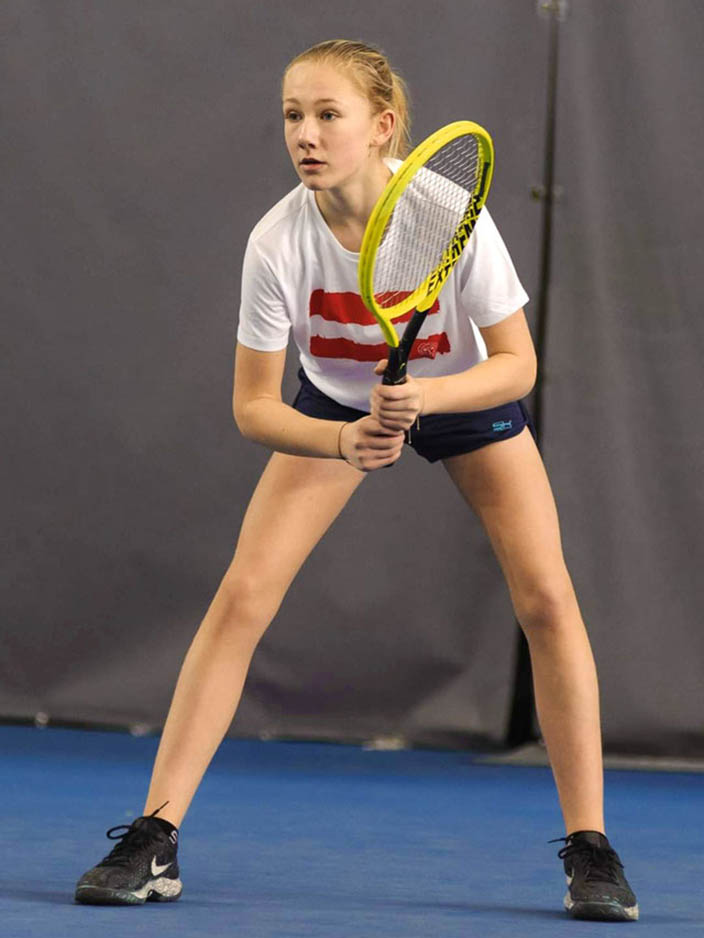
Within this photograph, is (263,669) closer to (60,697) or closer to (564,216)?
(60,697)

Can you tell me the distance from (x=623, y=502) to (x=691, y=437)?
0.25 meters

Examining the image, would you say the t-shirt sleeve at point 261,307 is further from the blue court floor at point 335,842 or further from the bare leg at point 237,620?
the blue court floor at point 335,842

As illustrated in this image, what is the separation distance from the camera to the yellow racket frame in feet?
7.32

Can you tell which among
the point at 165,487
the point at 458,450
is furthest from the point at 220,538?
the point at 458,450

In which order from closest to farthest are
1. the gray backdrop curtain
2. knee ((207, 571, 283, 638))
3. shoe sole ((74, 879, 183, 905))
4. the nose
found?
the nose → shoe sole ((74, 879, 183, 905)) → knee ((207, 571, 283, 638)) → the gray backdrop curtain

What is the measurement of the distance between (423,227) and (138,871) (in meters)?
1.07

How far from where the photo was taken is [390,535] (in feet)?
15.2

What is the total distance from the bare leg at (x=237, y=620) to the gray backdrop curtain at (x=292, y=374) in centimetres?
186

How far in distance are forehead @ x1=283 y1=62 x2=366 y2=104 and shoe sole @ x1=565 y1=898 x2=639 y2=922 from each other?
126 cm

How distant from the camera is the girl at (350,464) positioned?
254 centimetres

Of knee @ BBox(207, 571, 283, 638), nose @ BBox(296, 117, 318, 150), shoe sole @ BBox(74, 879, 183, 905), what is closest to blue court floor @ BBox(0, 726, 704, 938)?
shoe sole @ BBox(74, 879, 183, 905)

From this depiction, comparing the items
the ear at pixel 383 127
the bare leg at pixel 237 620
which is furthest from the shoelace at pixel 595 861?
the ear at pixel 383 127

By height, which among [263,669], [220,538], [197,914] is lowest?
[197,914]

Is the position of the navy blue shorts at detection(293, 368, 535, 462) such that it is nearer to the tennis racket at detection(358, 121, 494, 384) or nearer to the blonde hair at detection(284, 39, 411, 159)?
the tennis racket at detection(358, 121, 494, 384)
